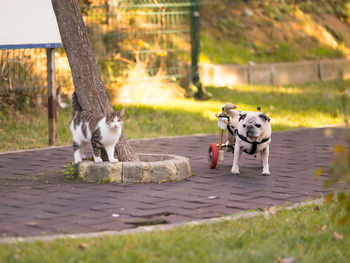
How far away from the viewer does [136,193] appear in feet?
20.1

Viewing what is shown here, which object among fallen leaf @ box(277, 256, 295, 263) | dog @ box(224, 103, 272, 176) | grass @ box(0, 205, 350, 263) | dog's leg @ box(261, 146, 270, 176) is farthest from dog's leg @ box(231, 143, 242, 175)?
fallen leaf @ box(277, 256, 295, 263)

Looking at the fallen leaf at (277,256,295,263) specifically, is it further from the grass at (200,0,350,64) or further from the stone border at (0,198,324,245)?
the grass at (200,0,350,64)

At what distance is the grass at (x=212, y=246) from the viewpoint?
3.98 meters

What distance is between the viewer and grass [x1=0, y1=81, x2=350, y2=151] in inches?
389

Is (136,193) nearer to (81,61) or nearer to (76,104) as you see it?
(76,104)

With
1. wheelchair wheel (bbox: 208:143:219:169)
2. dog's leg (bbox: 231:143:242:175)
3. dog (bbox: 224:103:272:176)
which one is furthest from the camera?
wheelchair wheel (bbox: 208:143:219:169)

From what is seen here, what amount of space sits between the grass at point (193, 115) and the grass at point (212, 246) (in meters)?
4.59

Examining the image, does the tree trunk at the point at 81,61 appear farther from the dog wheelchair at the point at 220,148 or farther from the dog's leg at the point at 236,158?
the dog's leg at the point at 236,158

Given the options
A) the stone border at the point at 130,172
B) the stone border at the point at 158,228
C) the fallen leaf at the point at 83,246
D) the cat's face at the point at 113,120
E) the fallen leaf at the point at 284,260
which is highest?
the cat's face at the point at 113,120

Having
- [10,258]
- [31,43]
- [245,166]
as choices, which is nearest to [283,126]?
[245,166]

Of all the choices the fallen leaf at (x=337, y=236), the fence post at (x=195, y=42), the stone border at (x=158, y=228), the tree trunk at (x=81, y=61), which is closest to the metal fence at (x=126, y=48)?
the fence post at (x=195, y=42)

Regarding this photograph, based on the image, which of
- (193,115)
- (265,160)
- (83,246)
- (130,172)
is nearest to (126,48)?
(193,115)

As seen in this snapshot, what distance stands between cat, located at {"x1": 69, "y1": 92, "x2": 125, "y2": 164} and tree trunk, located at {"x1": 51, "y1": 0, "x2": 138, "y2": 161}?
18 centimetres

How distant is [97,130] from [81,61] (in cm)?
87
